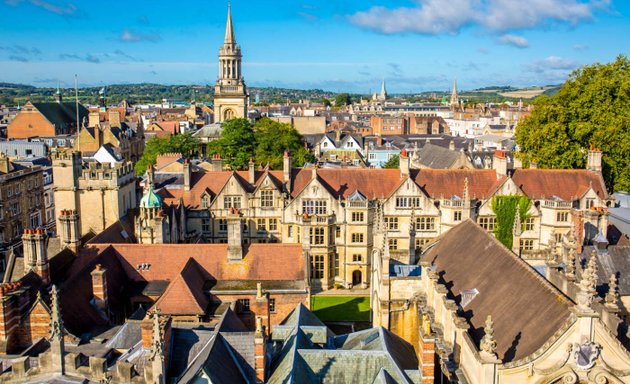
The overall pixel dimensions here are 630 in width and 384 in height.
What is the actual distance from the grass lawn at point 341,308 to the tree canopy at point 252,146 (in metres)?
31.8

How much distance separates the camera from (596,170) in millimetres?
52906

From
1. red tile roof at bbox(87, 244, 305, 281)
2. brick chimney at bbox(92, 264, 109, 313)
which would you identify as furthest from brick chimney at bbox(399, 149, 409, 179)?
brick chimney at bbox(92, 264, 109, 313)

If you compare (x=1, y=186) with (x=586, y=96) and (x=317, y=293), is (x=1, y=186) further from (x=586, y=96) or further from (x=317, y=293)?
(x=586, y=96)

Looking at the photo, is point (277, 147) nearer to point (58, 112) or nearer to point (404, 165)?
point (404, 165)

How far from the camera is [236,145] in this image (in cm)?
7862

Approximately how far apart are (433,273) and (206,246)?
14.0 m

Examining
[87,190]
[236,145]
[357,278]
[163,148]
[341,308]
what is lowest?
[341,308]

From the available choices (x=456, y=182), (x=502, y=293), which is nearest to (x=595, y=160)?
(x=456, y=182)

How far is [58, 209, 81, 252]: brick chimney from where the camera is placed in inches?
1346

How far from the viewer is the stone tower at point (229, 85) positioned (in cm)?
11594

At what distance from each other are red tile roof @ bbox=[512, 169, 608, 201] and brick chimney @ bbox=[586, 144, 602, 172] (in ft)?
2.14

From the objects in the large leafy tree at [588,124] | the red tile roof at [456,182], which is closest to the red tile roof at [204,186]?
the red tile roof at [456,182]

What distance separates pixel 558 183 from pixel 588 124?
8.53 m

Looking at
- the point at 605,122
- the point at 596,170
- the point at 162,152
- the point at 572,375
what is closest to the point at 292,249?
the point at 572,375
